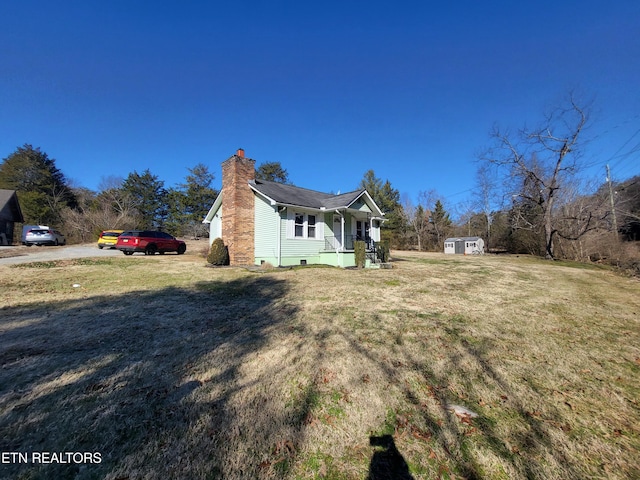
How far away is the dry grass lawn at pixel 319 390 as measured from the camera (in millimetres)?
1952

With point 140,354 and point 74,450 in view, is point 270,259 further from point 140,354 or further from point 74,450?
point 74,450

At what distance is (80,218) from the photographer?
28781 mm

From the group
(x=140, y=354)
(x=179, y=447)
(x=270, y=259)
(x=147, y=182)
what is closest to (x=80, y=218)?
(x=147, y=182)

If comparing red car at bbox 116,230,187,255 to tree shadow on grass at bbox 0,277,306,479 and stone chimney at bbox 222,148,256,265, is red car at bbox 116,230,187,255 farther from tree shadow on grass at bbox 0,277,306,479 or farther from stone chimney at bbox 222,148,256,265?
tree shadow on grass at bbox 0,277,306,479

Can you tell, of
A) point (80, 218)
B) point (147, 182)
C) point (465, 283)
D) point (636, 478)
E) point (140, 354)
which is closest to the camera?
point (636, 478)

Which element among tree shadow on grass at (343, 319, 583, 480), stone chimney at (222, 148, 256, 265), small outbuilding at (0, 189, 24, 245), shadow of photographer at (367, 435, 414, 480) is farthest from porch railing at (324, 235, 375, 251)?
small outbuilding at (0, 189, 24, 245)

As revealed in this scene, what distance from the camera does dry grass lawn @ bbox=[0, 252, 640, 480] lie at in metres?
1.95

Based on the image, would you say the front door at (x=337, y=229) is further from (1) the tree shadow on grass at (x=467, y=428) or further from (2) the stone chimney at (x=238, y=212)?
(1) the tree shadow on grass at (x=467, y=428)

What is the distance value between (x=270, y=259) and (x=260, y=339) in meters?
9.34

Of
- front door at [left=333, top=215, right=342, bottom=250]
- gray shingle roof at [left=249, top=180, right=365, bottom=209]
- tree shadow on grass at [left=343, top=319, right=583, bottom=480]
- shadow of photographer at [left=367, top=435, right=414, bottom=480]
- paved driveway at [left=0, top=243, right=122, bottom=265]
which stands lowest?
shadow of photographer at [left=367, top=435, right=414, bottom=480]

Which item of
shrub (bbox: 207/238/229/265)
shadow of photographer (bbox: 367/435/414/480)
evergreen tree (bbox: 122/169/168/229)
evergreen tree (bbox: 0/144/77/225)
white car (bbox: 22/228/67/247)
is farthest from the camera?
evergreen tree (bbox: 122/169/168/229)

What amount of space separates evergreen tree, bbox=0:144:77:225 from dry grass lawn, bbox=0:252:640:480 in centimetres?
3666

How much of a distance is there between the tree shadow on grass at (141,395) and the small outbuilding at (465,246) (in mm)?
31331

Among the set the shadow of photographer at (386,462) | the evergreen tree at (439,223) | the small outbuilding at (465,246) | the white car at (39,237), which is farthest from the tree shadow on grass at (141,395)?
the evergreen tree at (439,223)
